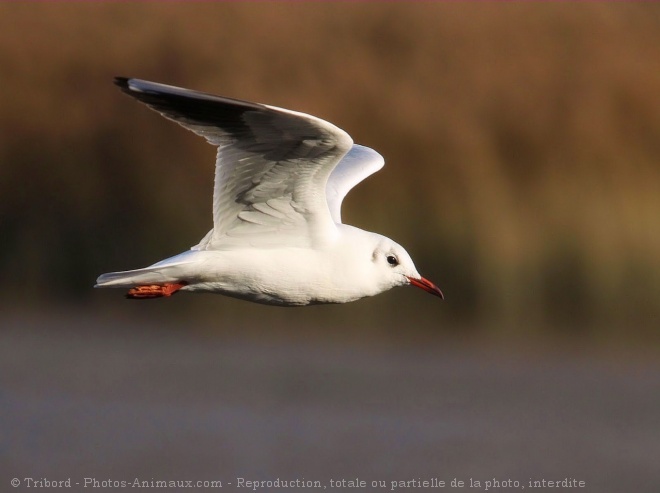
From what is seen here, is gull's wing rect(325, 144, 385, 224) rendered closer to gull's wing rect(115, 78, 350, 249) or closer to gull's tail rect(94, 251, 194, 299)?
gull's wing rect(115, 78, 350, 249)

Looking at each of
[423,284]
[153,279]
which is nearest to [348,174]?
[423,284]

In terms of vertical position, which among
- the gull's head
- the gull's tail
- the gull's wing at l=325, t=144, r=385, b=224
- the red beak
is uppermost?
the gull's wing at l=325, t=144, r=385, b=224

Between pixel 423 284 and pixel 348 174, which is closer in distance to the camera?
pixel 423 284

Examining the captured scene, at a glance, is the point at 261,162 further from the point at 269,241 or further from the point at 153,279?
the point at 153,279

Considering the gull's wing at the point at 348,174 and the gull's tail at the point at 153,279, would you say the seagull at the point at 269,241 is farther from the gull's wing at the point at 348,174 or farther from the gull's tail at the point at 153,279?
the gull's wing at the point at 348,174

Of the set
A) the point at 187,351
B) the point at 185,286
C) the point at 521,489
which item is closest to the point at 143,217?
the point at 187,351

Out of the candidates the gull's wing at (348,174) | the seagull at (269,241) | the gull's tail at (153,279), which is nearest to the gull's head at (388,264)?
the seagull at (269,241)

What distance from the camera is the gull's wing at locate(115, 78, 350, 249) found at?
27.1 feet

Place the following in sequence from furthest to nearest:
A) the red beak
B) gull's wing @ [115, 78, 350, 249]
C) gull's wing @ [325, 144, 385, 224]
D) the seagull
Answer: gull's wing @ [325, 144, 385, 224] < the red beak < the seagull < gull's wing @ [115, 78, 350, 249]

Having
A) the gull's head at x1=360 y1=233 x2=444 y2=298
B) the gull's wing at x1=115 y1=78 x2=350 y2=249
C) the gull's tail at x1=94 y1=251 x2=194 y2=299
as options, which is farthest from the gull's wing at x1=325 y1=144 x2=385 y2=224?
the gull's tail at x1=94 y1=251 x2=194 y2=299

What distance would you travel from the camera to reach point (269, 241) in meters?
9.09

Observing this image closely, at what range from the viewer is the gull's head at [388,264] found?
9.08m

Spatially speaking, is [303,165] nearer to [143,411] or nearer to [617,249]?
[143,411]

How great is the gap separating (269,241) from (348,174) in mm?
1294
